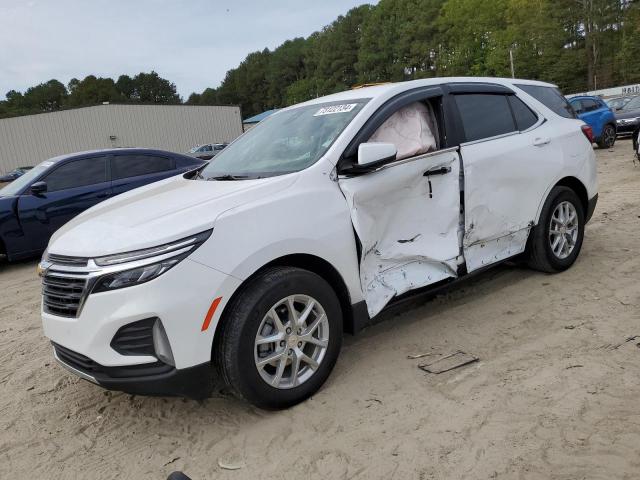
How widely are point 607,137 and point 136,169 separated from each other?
1360 centimetres

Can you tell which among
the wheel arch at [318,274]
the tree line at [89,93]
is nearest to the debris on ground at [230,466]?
the wheel arch at [318,274]

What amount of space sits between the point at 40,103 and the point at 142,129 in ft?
306

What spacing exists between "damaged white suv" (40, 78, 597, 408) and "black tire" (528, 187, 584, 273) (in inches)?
0.7

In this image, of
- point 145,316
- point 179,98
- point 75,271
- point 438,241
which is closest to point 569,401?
point 438,241

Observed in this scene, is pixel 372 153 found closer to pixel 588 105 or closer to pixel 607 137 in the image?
pixel 588 105

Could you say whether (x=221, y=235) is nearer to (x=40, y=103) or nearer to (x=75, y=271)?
(x=75, y=271)

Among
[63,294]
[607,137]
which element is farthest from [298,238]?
[607,137]

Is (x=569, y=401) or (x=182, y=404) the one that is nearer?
(x=569, y=401)

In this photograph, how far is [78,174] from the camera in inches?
302

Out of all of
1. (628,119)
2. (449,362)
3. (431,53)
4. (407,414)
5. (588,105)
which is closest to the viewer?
(407,414)

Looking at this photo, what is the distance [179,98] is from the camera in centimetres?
13162

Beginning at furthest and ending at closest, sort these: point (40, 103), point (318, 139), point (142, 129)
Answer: point (40, 103) < point (142, 129) < point (318, 139)

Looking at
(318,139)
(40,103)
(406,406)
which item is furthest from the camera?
(40,103)

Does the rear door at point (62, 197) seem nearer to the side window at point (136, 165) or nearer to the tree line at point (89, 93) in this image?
the side window at point (136, 165)
